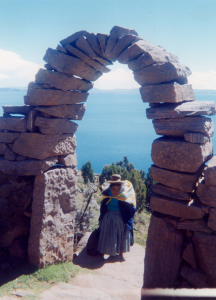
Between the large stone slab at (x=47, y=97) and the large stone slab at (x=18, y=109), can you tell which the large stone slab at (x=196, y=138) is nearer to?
the large stone slab at (x=47, y=97)

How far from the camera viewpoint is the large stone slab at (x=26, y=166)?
4.43 m

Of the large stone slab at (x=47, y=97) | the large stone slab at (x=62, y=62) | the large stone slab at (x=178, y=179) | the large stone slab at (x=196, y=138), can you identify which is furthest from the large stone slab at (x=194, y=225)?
the large stone slab at (x=62, y=62)

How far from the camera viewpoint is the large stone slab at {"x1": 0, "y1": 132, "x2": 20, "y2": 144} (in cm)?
469

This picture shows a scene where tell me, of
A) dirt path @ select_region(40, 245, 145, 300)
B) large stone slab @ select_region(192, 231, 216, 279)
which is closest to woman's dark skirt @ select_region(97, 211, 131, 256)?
dirt path @ select_region(40, 245, 145, 300)

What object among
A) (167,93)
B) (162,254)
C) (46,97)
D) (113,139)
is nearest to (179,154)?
(167,93)

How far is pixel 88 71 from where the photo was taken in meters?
4.75

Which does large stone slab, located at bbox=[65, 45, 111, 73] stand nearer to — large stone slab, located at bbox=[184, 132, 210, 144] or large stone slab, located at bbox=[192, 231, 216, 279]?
large stone slab, located at bbox=[184, 132, 210, 144]

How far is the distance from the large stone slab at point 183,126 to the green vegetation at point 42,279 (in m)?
2.96

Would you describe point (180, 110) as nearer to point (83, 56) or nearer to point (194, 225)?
point (194, 225)

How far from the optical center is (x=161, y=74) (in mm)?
3443

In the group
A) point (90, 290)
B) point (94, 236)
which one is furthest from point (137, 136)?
point (90, 290)

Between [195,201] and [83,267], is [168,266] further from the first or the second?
[83,267]

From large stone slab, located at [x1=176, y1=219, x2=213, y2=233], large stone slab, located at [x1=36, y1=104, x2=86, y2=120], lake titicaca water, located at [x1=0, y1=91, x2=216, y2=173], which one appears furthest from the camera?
lake titicaca water, located at [x1=0, y1=91, x2=216, y2=173]

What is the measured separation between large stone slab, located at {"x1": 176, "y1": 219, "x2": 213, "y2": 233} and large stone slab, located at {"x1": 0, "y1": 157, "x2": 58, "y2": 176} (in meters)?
2.52
